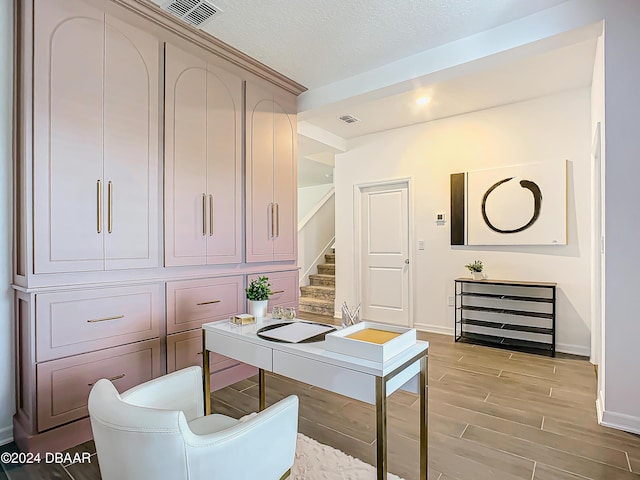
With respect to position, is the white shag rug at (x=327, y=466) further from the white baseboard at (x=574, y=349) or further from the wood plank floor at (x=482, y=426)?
the white baseboard at (x=574, y=349)

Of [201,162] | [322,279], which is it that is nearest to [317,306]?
[322,279]

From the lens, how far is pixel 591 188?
11.5 ft

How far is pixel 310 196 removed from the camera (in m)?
9.61

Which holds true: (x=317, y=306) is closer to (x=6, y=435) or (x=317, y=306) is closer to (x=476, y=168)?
(x=476, y=168)

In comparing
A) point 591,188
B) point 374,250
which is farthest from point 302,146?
point 591,188

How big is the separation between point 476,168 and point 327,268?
11.4 ft

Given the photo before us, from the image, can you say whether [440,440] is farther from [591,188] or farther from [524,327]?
[591,188]

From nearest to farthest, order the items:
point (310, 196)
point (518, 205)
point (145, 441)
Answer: point (145, 441) < point (518, 205) < point (310, 196)

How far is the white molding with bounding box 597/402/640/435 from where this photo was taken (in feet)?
6.96

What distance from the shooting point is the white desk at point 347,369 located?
1314 millimetres

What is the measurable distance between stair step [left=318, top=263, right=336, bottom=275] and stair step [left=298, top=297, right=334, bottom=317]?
2.86 feet

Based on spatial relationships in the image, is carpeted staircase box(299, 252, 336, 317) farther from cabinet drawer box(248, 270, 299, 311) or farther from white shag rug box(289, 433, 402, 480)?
white shag rug box(289, 433, 402, 480)

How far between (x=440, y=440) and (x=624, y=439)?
42.9 inches

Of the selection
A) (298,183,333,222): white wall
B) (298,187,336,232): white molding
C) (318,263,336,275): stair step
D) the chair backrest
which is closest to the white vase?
the chair backrest
